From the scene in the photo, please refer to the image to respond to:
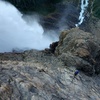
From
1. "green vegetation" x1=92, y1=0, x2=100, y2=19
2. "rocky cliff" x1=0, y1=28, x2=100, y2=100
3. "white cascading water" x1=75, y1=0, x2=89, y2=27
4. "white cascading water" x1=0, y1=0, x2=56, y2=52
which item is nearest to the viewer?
"rocky cliff" x1=0, y1=28, x2=100, y2=100

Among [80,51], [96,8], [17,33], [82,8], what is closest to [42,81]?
[80,51]

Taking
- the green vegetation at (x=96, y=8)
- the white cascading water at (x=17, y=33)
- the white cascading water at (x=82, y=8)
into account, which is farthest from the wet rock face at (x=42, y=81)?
the green vegetation at (x=96, y=8)

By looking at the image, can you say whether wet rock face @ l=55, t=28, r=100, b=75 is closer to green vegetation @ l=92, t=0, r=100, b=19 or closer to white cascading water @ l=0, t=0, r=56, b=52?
white cascading water @ l=0, t=0, r=56, b=52

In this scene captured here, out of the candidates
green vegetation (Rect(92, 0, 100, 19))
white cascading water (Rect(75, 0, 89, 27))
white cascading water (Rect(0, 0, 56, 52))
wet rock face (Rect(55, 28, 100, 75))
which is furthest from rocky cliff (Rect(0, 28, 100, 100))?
green vegetation (Rect(92, 0, 100, 19))

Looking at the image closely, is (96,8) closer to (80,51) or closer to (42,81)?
(80,51)

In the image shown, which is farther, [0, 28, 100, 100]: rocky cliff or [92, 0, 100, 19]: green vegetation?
[92, 0, 100, 19]: green vegetation

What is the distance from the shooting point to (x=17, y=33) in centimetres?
6875

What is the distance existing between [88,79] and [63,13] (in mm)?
33251

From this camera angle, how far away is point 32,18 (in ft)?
257

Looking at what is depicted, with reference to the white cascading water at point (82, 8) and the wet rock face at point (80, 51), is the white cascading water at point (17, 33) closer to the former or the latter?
the wet rock face at point (80, 51)

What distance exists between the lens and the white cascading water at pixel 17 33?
63.1m

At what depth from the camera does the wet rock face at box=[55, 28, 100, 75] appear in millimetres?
54438

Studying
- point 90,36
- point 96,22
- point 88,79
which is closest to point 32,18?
point 96,22

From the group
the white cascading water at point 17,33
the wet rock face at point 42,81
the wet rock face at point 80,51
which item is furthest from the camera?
the white cascading water at point 17,33
